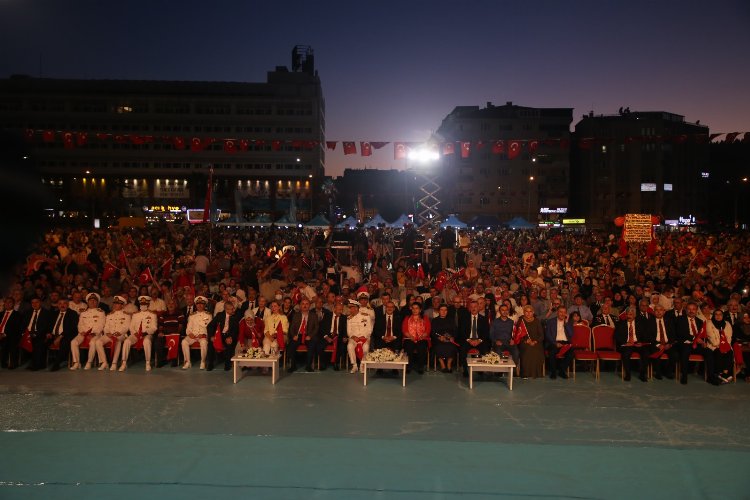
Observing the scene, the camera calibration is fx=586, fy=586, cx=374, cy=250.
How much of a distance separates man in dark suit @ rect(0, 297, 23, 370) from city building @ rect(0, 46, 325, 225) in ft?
182

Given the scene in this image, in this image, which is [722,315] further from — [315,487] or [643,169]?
[643,169]

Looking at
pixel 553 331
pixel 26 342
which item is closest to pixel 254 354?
pixel 26 342

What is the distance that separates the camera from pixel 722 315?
30.9ft

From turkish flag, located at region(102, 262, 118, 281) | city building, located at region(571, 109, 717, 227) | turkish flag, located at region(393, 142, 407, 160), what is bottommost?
turkish flag, located at region(102, 262, 118, 281)

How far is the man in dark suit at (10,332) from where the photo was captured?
983cm

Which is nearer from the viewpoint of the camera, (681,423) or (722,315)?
(681,423)

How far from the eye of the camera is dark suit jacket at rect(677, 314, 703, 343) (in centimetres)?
946

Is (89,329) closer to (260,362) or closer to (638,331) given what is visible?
(260,362)

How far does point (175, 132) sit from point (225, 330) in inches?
2519

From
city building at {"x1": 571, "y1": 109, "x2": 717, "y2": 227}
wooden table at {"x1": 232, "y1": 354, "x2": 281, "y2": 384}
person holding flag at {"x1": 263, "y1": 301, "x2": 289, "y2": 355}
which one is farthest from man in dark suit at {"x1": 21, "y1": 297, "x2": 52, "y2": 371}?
city building at {"x1": 571, "y1": 109, "x2": 717, "y2": 227}

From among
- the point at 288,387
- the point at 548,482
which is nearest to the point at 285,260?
the point at 288,387

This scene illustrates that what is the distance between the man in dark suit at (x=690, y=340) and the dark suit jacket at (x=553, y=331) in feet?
5.63

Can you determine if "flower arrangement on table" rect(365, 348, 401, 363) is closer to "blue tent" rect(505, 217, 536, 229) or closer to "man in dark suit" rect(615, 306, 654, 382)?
"man in dark suit" rect(615, 306, 654, 382)

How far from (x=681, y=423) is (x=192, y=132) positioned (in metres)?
68.2
